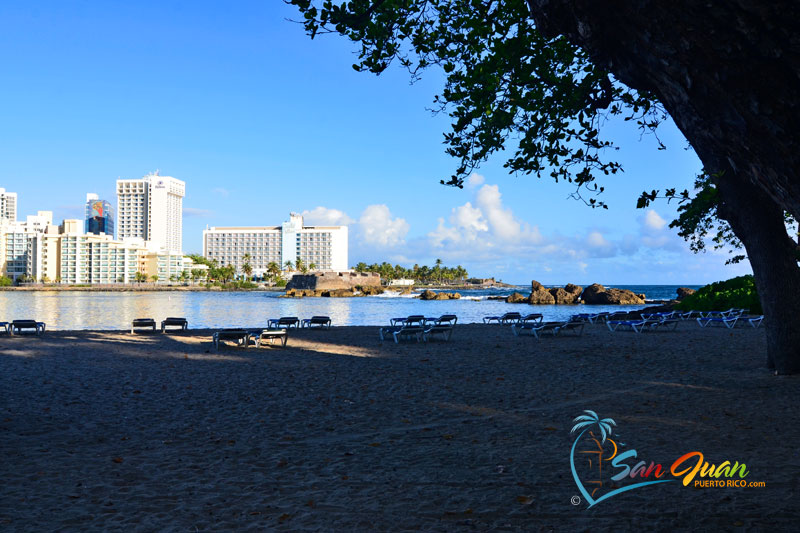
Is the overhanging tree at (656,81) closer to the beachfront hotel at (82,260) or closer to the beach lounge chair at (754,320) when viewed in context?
the beach lounge chair at (754,320)

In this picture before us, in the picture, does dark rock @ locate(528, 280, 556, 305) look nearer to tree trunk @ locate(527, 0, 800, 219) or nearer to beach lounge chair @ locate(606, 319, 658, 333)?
beach lounge chair @ locate(606, 319, 658, 333)

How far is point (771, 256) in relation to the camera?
9945mm

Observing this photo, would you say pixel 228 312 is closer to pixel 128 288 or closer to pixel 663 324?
pixel 663 324

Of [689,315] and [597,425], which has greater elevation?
[689,315]

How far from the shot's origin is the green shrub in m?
27.4

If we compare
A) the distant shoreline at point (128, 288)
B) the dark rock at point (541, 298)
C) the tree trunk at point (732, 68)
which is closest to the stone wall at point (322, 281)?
the distant shoreline at point (128, 288)

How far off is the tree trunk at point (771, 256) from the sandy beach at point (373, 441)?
106 cm

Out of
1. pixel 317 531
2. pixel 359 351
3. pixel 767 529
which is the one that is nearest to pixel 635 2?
pixel 767 529

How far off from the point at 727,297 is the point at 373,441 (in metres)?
29.7

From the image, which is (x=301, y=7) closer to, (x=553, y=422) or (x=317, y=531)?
(x=317, y=531)

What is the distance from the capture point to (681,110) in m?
3.48

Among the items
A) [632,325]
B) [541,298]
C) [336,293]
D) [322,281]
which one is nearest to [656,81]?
[632,325]

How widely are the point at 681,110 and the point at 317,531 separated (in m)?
3.94

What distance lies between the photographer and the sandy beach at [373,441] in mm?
4297
